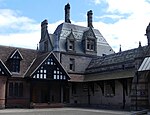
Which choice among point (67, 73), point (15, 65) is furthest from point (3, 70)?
point (67, 73)

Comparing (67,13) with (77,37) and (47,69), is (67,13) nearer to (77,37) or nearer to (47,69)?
(77,37)

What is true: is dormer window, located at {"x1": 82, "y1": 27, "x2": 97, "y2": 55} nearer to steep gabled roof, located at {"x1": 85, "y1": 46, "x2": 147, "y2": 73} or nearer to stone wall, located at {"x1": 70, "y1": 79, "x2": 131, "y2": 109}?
steep gabled roof, located at {"x1": 85, "y1": 46, "x2": 147, "y2": 73}

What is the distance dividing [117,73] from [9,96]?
14019mm

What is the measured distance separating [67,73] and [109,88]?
6.30 m

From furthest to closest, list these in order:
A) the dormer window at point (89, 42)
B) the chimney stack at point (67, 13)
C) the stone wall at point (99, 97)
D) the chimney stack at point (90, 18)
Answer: the chimney stack at point (90, 18), the chimney stack at point (67, 13), the dormer window at point (89, 42), the stone wall at point (99, 97)

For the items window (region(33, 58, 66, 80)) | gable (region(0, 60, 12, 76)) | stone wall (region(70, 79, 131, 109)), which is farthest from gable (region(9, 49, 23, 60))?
stone wall (region(70, 79, 131, 109))

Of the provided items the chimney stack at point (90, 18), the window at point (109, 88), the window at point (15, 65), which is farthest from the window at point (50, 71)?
the chimney stack at point (90, 18)

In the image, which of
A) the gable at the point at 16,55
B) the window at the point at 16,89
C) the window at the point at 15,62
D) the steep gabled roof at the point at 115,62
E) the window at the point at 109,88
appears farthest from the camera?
the window at the point at 109,88

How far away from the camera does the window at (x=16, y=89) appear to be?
3363 centimetres

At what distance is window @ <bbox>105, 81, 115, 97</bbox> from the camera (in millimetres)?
34875

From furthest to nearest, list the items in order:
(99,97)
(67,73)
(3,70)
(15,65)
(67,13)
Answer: (67,13) → (99,97) → (67,73) → (15,65) → (3,70)

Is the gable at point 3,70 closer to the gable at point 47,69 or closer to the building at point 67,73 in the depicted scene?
the building at point 67,73

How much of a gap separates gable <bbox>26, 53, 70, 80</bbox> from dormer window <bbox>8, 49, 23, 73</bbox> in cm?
168

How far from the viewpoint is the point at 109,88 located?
36031 millimetres
